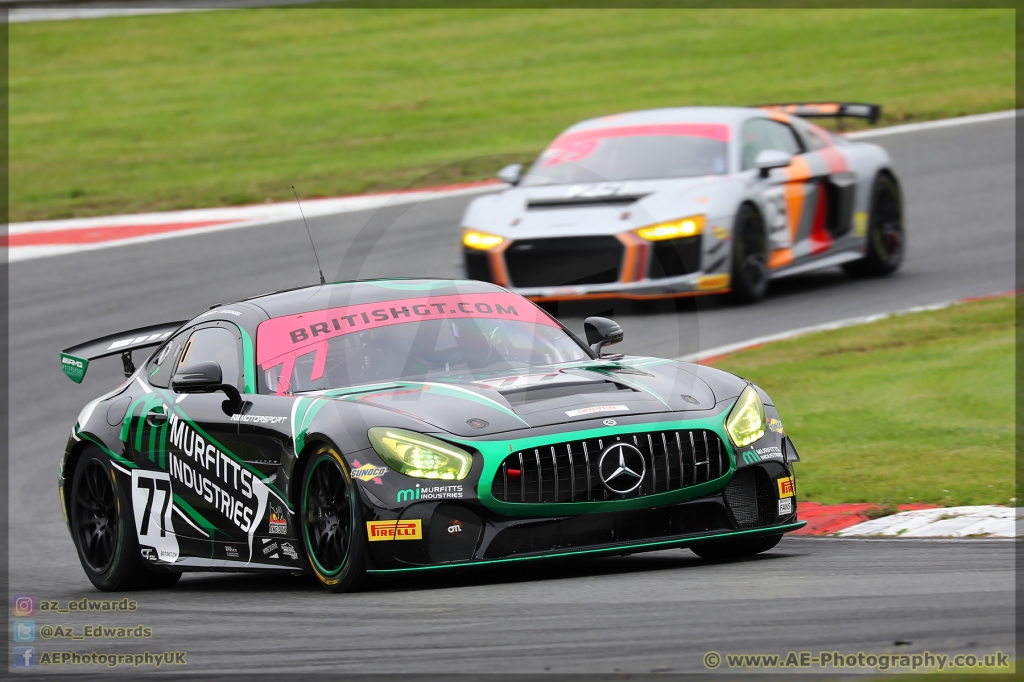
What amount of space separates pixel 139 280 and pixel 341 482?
10737 millimetres

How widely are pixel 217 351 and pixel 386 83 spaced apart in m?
22.8

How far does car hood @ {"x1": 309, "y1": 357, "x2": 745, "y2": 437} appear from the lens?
6441 mm

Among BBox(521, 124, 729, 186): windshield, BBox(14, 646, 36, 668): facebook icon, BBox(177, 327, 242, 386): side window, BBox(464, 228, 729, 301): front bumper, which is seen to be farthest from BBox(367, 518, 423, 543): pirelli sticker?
BBox(521, 124, 729, 186): windshield

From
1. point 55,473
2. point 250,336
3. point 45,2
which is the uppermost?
point 45,2

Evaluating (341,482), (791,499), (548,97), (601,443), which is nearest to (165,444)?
(341,482)

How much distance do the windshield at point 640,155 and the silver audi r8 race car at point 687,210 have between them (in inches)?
0.6

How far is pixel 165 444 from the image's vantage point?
7.73 m

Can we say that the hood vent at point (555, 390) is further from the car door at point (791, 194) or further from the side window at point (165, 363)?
the car door at point (791, 194)

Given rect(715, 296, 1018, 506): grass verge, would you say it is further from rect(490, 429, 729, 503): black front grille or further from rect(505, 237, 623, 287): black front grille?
rect(490, 429, 729, 503): black front grille

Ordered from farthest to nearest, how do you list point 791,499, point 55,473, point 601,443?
1. point 55,473
2. point 791,499
3. point 601,443

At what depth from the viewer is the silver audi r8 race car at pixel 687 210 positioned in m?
13.2

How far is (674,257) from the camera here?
1365cm

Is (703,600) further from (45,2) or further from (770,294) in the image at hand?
(45,2)

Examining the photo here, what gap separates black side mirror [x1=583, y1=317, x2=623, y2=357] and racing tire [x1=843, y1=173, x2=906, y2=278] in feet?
26.5
